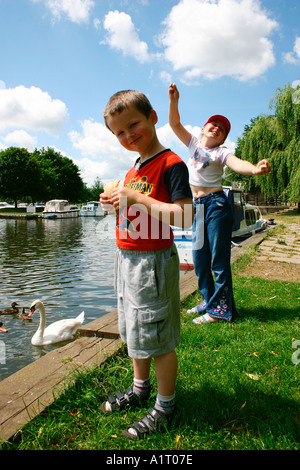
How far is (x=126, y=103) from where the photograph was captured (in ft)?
5.76

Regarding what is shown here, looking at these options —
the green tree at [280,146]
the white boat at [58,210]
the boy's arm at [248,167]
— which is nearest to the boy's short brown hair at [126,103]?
the boy's arm at [248,167]

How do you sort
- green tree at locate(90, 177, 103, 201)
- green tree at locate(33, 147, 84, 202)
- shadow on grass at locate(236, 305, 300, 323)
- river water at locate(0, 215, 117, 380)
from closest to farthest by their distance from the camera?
shadow on grass at locate(236, 305, 300, 323), river water at locate(0, 215, 117, 380), green tree at locate(33, 147, 84, 202), green tree at locate(90, 177, 103, 201)

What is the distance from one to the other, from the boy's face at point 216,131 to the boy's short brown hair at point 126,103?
1.50m

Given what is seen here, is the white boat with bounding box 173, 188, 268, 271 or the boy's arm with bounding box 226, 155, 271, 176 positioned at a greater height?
the boy's arm with bounding box 226, 155, 271, 176

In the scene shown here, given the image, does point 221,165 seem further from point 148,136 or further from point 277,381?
point 277,381

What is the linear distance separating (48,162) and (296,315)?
69535mm

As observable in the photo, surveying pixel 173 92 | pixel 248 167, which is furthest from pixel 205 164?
pixel 173 92

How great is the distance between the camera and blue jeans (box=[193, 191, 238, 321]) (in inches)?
131

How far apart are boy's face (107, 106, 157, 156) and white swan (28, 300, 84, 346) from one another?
13.8 feet

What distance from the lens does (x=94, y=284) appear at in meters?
9.23

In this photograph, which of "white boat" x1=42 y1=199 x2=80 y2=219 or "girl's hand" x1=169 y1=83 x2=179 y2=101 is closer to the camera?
"girl's hand" x1=169 y1=83 x2=179 y2=101

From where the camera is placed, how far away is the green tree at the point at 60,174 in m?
65.8

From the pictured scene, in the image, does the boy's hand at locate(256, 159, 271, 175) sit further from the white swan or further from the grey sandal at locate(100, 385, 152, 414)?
the white swan

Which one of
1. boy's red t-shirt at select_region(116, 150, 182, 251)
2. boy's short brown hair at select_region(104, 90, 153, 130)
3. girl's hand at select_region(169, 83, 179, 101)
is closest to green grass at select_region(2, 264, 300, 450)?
boy's red t-shirt at select_region(116, 150, 182, 251)
